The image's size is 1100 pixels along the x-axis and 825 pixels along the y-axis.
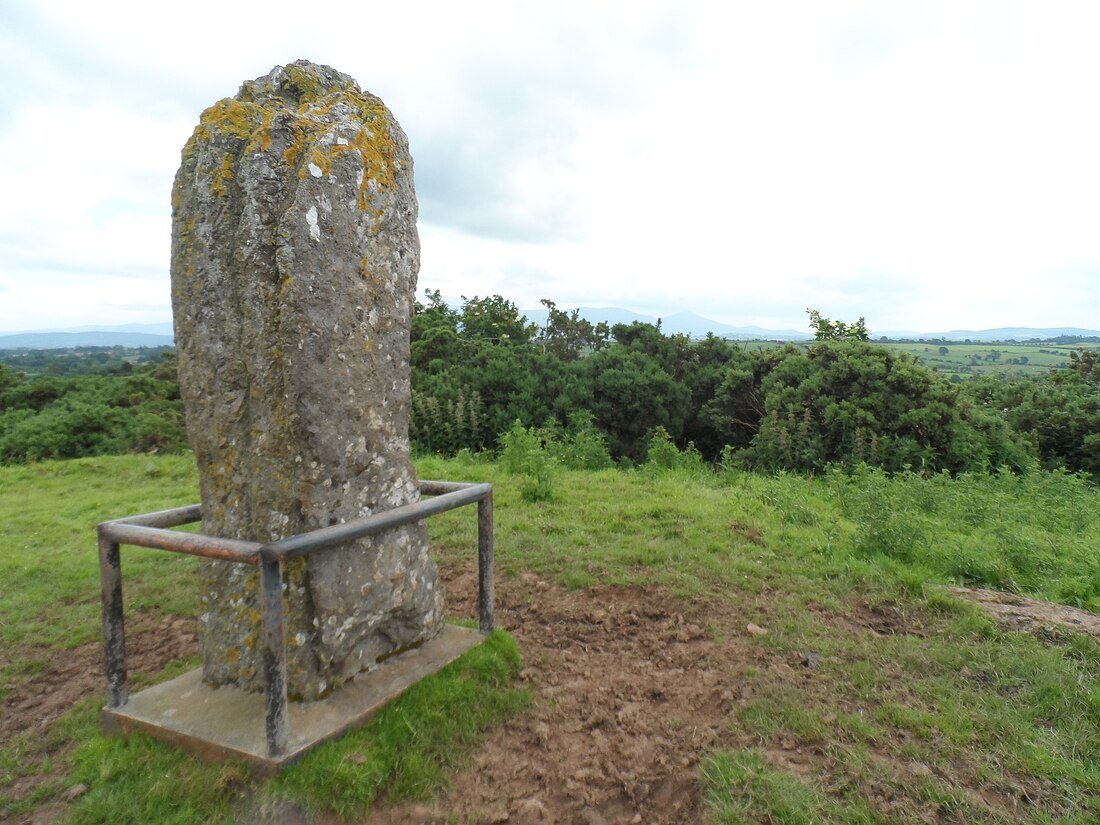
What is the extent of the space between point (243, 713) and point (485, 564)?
1574 millimetres

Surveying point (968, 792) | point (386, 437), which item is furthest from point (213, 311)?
point (968, 792)

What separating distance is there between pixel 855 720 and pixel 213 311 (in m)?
4.02

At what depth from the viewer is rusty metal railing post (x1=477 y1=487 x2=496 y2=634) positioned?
454 centimetres

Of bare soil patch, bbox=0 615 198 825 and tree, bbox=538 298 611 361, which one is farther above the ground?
tree, bbox=538 298 611 361

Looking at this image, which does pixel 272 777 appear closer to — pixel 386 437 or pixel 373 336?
pixel 386 437

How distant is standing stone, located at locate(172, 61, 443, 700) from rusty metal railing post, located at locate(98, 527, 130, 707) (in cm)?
41

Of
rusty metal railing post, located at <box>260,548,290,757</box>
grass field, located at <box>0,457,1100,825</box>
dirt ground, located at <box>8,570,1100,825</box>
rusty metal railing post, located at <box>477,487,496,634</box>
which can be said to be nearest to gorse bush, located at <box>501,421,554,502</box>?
grass field, located at <box>0,457,1100,825</box>

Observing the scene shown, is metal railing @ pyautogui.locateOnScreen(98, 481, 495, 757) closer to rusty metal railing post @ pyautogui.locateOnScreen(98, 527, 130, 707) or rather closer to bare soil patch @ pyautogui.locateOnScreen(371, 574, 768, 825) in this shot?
rusty metal railing post @ pyautogui.locateOnScreen(98, 527, 130, 707)

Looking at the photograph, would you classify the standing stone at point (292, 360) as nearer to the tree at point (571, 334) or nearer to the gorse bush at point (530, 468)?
the gorse bush at point (530, 468)

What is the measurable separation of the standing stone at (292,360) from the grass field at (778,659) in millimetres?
632

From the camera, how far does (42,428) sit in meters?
15.7

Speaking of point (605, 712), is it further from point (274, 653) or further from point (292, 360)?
point (292, 360)

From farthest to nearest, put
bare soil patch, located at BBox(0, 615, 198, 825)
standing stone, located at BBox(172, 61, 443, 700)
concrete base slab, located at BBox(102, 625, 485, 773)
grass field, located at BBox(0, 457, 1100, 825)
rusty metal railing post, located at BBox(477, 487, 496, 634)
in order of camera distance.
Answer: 1. rusty metal railing post, located at BBox(477, 487, 496, 634)
2. standing stone, located at BBox(172, 61, 443, 700)
3. bare soil patch, located at BBox(0, 615, 198, 825)
4. concrete base slab, located at BBox(102, 625, 485, 773)
5. grass field, located at BBox(0, 457, 1100, 825)

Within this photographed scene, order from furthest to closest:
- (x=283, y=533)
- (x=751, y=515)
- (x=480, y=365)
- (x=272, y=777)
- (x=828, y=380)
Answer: (x=480, y=365) → (x=828, y=380) → (x=751, y=515) → (x=283, y=533) → (x=272, y=777)
